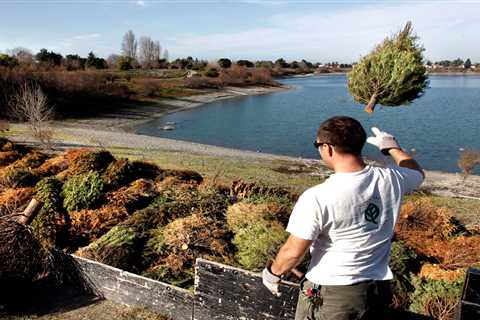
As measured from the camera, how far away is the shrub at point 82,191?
818 cm

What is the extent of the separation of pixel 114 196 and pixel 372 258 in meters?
6.44

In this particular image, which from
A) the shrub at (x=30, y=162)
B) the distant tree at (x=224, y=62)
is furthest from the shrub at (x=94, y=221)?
the distant tree at (x=224, y=62)

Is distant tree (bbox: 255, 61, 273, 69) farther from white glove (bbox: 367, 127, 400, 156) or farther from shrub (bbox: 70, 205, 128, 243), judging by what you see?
white glove (bbox: 367, 127, 400, 156)

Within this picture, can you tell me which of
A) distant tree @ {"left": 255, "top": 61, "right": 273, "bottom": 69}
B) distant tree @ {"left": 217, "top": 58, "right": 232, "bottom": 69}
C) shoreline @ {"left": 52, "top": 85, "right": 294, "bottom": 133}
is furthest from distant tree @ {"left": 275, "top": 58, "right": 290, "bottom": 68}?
shoreline @ {"left": 52, "top": 85, "right": 294, "bottom": 133}

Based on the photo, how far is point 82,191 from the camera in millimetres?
8375

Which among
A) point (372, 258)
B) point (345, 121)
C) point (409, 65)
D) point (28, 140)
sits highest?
point (409, 65)

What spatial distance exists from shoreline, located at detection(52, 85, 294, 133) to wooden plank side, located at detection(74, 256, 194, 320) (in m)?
37.3

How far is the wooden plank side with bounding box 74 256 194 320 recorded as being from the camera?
18.0ft

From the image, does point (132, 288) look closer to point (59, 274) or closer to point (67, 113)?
point (59, 274)

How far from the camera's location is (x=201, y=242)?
6543 mm

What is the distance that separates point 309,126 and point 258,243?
38.6m

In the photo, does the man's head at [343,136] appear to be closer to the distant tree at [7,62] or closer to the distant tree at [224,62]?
the distant tree at [7,62]

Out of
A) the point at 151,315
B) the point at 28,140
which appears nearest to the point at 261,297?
the point at 151,315

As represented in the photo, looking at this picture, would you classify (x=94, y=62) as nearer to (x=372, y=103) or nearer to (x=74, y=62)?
(x=74, y=62)
